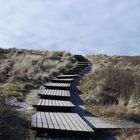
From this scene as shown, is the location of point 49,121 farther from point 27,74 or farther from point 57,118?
point 27,74

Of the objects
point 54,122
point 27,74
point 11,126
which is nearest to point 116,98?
point 54,122

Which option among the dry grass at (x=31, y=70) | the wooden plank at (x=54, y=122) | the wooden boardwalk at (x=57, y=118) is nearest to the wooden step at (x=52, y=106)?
the wooden boardwalk at (x=57, y=118)

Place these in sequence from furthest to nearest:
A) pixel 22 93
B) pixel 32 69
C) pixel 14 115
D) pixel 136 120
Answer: pixel 32 69
pixel 22 93
pixel 136 120
pixel 14 115

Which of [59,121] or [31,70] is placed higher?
[31,70]

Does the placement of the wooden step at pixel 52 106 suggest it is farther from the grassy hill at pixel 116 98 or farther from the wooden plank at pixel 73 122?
the grassy hill at pixel 116 98

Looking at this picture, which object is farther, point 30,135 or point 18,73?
point 18,73

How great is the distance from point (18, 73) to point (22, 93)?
358 inches

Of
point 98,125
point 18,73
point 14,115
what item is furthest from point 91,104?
point 18,73

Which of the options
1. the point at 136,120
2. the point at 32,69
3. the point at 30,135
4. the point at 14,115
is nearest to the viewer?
the point at 30,135

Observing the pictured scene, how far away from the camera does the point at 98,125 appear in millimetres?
13641

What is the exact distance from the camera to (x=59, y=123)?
12.3m

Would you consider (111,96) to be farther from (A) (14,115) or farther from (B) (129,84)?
(A) (14,115)

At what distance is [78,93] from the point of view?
2134 cm

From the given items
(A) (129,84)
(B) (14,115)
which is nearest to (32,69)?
(A) (129,84)
